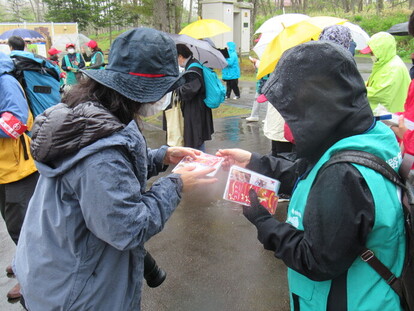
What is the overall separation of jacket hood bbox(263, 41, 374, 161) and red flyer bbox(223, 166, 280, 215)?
47 centimetres

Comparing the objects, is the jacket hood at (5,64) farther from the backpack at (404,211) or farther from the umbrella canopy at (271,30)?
the umbrella canopy at (271,30)

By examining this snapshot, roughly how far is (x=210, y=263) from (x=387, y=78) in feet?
9.74

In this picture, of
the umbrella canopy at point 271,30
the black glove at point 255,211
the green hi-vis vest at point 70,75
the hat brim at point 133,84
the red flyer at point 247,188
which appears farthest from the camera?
the green hi-vis vest at point 70,75

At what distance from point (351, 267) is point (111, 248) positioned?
995 mm

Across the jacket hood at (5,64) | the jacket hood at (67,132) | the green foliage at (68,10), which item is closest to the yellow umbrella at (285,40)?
the jacket hood at (5,64)

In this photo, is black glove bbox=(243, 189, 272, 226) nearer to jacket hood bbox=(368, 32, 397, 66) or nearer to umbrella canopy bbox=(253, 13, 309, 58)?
jacket hood bbox=(368, 32, 397, 66)

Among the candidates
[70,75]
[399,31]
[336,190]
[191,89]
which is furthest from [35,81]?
[70,75]

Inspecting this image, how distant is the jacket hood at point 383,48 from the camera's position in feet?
13.7

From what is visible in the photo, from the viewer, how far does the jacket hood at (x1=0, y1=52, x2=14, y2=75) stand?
9.23ft

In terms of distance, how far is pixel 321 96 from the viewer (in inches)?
50.6

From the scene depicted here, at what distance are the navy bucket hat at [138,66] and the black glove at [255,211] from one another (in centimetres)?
66

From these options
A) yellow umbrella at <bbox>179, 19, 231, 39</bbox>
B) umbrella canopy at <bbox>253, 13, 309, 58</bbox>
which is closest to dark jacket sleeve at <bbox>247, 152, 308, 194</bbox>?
umbrella canopy at <bbox>253, 13, 309, 58</bbox>

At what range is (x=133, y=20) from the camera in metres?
31.0

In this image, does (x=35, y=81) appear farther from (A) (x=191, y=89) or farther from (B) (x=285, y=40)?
(B) (x=285, y=40)
